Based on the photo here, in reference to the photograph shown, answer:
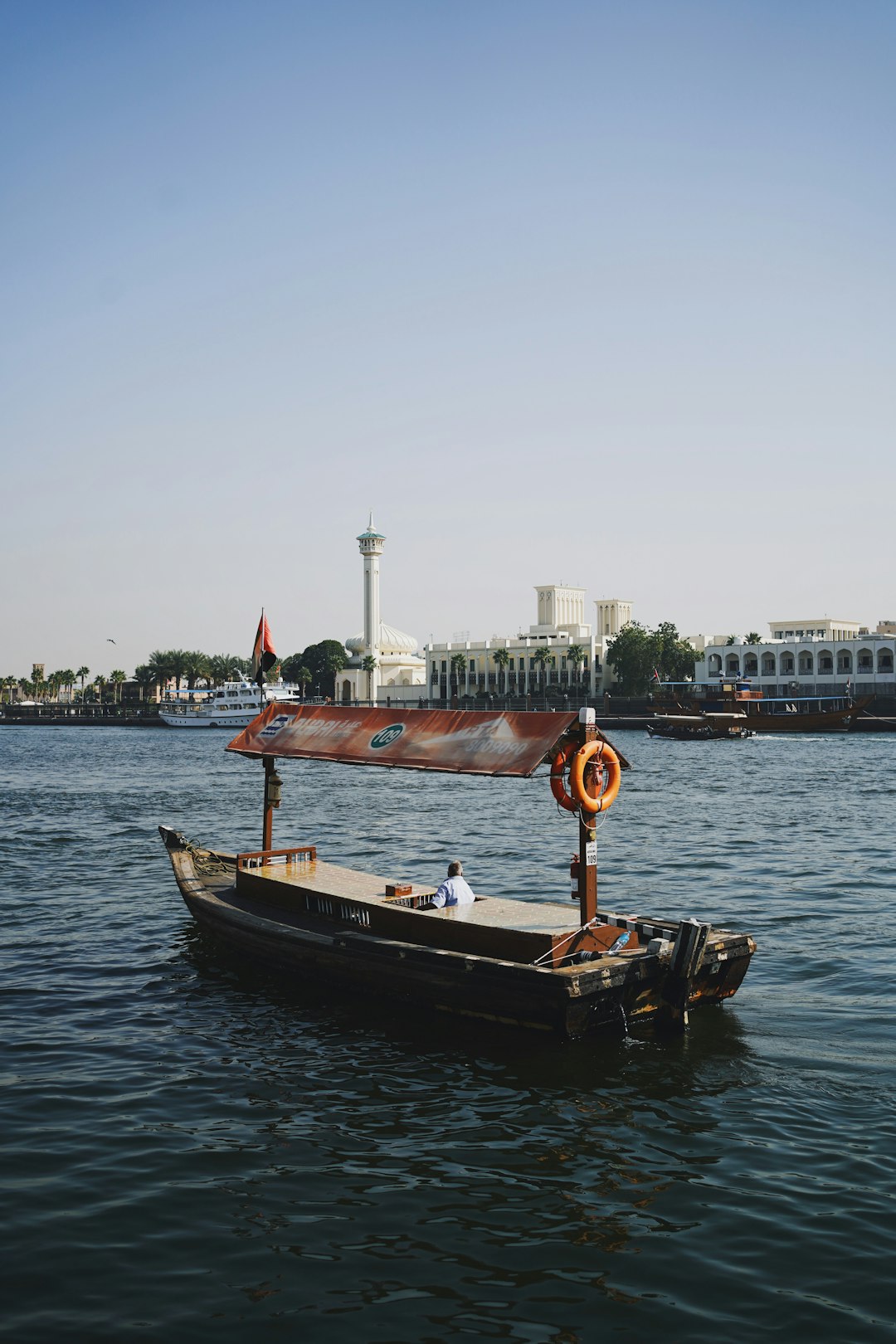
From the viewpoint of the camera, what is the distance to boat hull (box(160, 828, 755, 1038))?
500 inches

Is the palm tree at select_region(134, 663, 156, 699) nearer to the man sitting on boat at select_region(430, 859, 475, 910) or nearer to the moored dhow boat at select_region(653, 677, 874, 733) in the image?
the moored dhow boat at select_region(653, 677, 874, 733)

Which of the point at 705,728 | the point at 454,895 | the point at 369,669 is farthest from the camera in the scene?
the point at 369,669

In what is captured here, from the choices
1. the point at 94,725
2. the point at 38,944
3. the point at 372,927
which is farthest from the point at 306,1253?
the point at 94,725

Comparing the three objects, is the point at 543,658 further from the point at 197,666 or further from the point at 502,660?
the point at 197,666

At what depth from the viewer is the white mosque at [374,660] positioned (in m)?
178

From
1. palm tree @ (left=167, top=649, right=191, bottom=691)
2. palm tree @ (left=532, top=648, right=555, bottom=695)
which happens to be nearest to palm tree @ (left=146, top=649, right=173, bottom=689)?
palm tree @ (left=167, top=649, right=191, bottom=691)

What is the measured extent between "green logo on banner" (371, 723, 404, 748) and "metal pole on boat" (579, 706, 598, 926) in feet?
12.1

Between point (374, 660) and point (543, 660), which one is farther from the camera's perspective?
point (374, 660)

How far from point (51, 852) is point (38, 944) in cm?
1235

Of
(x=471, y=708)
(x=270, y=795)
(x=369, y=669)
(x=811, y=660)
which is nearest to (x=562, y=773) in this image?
(x=270, y=795)

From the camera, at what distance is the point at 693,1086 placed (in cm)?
1191

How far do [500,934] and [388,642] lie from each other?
6743 inches

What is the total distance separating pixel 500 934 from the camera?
1377cm

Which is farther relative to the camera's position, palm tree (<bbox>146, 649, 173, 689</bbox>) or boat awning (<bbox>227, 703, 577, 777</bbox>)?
palm tree (<bbox>146, 649, 173, 689</bbox>)
